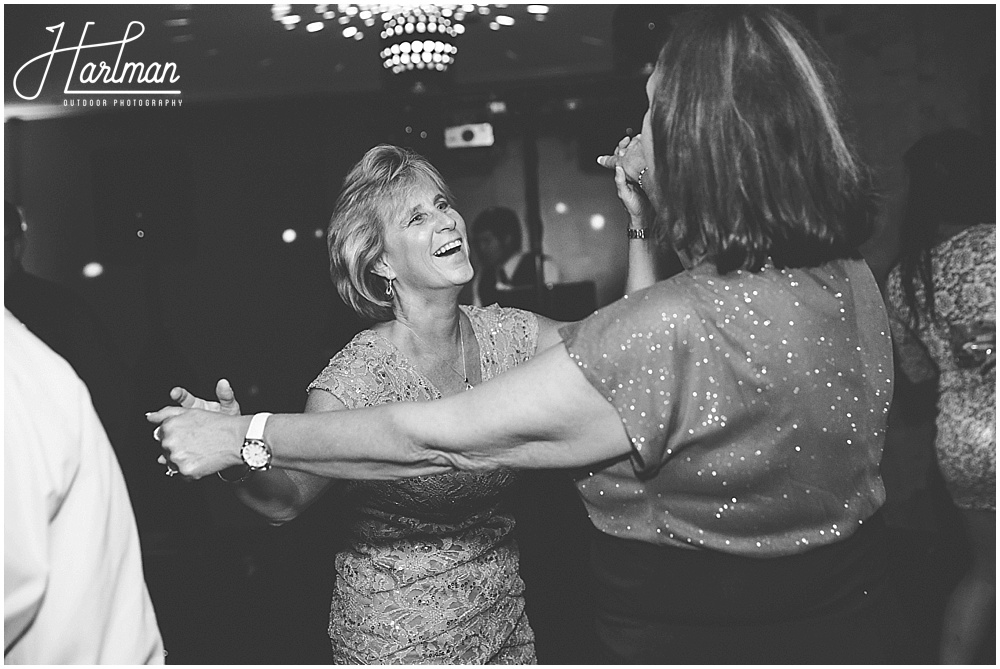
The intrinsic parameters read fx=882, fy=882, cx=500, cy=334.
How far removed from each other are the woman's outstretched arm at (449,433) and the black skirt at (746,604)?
0.22 m

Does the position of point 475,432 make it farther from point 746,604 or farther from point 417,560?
point 417,560

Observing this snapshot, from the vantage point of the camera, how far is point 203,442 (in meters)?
1.26

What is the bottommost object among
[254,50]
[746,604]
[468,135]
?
[746,604]

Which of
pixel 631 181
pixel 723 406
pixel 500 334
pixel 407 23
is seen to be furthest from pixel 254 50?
pixel 723 406

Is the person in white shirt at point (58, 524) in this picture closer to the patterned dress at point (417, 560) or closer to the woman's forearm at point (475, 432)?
the woman's forearm at point (475, 432)

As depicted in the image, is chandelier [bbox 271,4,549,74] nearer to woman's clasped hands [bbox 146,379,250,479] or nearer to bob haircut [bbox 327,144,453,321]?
bob haircut [bbox 327,144,453,321]

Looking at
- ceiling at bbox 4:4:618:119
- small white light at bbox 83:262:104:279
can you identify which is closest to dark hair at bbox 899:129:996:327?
ceiling at bbox 4:4:618:119

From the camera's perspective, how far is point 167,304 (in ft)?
10.3

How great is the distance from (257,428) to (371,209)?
89 centimetres

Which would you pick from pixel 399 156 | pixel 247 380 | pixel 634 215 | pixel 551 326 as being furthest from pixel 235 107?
pixel 634 215

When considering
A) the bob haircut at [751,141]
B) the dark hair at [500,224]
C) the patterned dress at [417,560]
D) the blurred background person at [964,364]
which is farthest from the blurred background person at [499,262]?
the bob haircut at [751,141]

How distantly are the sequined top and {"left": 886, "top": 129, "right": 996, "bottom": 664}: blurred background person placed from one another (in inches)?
45.8

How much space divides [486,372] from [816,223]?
99 centimetres

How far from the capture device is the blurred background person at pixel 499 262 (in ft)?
12.1
